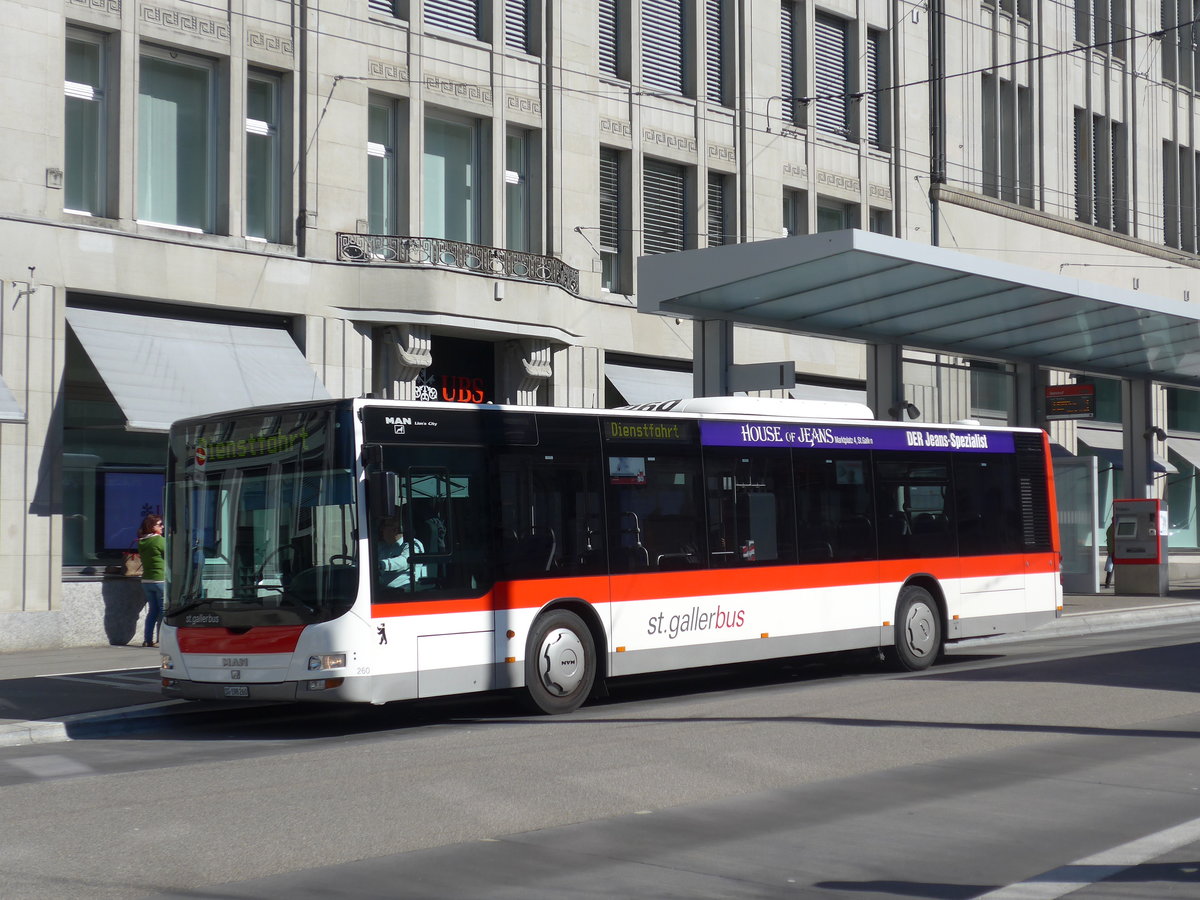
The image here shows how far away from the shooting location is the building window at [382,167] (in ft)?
75.8

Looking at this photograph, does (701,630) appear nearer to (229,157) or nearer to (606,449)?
(606,449)

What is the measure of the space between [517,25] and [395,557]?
1548 cm

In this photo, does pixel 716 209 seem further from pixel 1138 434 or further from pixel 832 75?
pixel 1138 434

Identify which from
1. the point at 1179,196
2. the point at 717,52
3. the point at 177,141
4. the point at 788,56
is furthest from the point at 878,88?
the point at 177,141

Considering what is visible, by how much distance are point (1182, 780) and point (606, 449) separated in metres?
6.11

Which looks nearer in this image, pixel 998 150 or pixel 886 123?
pixel 886 123

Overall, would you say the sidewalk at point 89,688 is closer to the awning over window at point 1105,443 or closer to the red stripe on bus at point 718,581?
the red stripe on bus at point 718,581

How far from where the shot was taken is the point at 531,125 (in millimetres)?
24969

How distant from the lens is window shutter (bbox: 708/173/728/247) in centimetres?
2858

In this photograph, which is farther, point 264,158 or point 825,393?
point 825,393

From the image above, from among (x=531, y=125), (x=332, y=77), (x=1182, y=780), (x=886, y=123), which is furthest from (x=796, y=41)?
(x=1182, y=780)

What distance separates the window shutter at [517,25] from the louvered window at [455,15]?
0.61 m

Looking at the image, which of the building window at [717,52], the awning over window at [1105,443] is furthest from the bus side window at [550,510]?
the awning over window at [1105,443]

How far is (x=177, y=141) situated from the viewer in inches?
827
